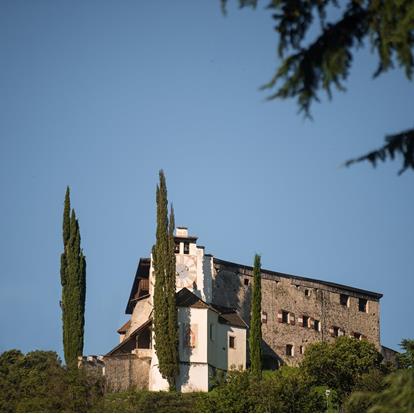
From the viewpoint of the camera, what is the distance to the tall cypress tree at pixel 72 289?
169ft

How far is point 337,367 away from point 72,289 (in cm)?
1461

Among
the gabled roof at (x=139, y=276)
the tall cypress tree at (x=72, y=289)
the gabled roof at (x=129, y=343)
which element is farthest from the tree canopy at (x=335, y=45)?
the gabled roof at (x=139, y=276)

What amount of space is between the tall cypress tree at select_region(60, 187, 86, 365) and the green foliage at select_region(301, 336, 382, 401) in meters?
12.3

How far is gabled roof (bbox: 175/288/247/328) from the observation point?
54719mm

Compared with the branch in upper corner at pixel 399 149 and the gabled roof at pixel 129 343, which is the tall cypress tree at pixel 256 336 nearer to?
the gabled roof at pixel 129 343

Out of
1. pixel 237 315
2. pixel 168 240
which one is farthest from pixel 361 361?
pixel 168 240

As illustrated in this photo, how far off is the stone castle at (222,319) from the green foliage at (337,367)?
12.8ft

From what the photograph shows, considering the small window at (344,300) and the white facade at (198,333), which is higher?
the small window at (344,300)

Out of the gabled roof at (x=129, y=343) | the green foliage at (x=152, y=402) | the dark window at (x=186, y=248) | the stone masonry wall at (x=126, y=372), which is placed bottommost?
the green foliage at (x=152, y=402)

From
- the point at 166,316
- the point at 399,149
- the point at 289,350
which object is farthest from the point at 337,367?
the point at 399,149

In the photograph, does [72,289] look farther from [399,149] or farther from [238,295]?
[399,149]

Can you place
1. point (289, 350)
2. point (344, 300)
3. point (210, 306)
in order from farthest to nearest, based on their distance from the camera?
point (344, 300) → point (289, 350) → point (210, 306)

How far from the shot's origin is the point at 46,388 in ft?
146

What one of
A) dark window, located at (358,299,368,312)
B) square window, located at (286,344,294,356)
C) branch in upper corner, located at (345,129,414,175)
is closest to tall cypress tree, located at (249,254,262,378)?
square window, located at (286,344,294,356)
